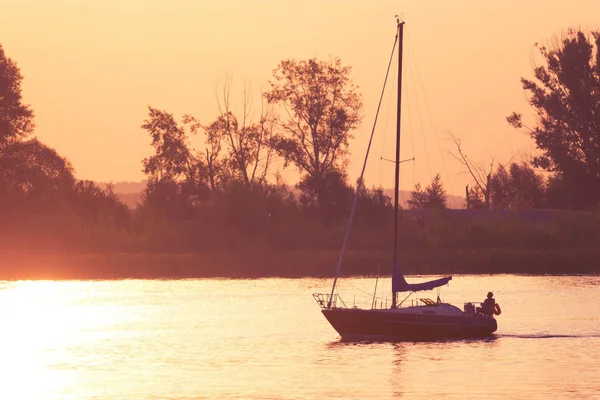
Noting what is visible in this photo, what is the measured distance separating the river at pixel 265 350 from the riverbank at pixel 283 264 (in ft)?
44.9

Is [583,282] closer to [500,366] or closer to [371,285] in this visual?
[371,285]

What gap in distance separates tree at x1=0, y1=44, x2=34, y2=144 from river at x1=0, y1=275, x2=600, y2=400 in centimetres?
3865

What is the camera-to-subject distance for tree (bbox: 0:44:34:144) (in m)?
144

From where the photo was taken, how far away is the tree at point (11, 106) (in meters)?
144

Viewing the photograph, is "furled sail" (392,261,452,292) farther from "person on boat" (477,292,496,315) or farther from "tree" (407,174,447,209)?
"tree" (407,174,447,209)

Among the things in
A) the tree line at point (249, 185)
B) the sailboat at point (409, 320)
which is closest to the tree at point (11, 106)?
the tree line at point (249, 185)

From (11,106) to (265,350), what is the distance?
8136 cm

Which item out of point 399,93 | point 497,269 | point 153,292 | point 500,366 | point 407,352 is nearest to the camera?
point 500,366

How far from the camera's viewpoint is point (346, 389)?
55781 mm

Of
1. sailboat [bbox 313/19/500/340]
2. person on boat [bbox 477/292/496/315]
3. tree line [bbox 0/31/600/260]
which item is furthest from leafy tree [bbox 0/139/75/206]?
person on boat [bbox 477/292/496/315]

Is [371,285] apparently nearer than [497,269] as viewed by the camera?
Yes

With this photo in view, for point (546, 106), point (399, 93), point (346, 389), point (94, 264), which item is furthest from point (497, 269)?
point (346, 389)

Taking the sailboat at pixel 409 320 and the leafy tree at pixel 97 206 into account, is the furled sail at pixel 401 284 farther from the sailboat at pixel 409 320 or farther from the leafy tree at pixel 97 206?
the leafy tree at pixel 97 206

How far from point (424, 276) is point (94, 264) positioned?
110 ft
